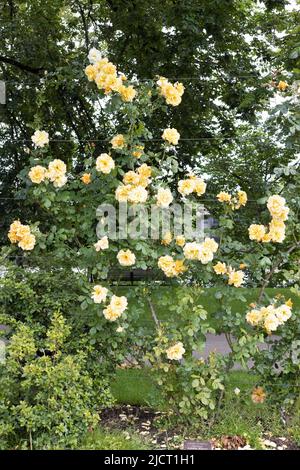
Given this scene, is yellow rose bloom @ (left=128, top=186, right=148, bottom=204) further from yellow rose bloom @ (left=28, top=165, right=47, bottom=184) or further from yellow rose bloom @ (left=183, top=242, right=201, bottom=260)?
yellow rose bloom @ (left=28, top=165, right=47, bottom=184)

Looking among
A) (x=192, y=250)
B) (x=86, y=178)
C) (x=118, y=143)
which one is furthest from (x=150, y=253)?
(x=118, y=143)

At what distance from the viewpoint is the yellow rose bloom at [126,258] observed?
318 cm

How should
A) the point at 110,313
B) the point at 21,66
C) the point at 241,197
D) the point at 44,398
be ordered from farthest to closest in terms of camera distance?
the point at 21,66 → the point at 241,197 → the point at 110,313 → the point at 44,398

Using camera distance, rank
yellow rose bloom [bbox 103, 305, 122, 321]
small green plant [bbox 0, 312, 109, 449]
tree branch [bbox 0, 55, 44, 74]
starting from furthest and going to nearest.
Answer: tree branch [bbox 0, 55, 44, 74] < yellow rose bloom [bbox 103, 305, 122, 321] < small green plant [bbox 0, 312, 109, 449]

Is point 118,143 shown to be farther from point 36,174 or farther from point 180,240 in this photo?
point 180,240

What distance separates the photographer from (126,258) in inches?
125

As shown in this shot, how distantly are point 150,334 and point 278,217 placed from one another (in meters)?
1.01

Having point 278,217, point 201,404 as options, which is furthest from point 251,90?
point 201,404

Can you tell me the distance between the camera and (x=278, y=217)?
331 cm

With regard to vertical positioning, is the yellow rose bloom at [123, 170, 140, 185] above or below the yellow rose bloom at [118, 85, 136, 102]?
below

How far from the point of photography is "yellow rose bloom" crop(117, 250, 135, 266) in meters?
3.18

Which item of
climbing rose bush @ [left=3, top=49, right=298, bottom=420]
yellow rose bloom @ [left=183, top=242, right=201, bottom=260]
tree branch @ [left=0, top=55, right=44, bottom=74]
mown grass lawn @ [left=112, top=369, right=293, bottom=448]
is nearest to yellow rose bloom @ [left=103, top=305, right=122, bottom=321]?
climbing rose bush @ [left=3, top=49, right=298, bottom=420]

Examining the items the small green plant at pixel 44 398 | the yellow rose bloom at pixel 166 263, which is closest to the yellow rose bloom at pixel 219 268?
the yellow rose bloom at pixel 166 263

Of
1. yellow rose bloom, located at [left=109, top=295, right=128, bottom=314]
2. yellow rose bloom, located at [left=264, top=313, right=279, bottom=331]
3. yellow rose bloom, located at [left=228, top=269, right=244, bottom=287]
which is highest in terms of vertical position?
yellow rose bloom, located at [left=228, top=269, right=244, bottom=287]
